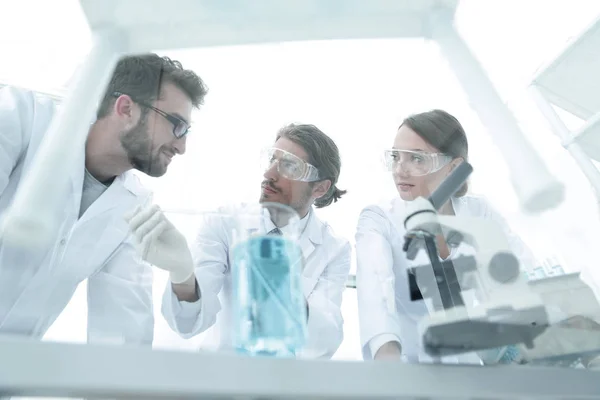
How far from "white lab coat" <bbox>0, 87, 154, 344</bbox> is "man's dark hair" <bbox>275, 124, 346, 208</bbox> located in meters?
0.45

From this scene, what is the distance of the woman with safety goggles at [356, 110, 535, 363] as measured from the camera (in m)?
0.99

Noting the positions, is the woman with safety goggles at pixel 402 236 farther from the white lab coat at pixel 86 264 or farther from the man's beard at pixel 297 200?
the white lab coat at pixel 86 264

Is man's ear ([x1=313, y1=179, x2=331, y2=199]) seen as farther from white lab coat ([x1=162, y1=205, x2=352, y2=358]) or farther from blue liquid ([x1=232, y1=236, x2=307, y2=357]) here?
blue liquid ([x1=232, y1=236, x2=307, y2=357])

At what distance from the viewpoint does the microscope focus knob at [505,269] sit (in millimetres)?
870

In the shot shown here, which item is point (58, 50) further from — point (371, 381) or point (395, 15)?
point (371, 381)

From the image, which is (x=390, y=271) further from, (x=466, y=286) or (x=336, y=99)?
(x=336, y=99)

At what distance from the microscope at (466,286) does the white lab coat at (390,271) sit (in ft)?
0.08

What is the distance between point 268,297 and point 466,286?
1.16 feet

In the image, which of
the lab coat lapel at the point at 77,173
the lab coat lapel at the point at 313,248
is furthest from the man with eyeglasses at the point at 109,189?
the lab coat lapel at the point at 313,248

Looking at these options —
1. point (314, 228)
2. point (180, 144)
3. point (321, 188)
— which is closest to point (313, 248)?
point (314, 228)

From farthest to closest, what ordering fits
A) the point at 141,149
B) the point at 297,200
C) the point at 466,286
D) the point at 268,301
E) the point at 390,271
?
the point at 141,149 < the point at 297,200 < the point at 390,271 < the point at 466,286 < the point at 268,301

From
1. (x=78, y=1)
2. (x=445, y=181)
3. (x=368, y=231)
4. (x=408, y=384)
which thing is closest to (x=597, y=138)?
(x=368, y=231)

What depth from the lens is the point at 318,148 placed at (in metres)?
1.47

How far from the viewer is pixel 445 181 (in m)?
0.92
